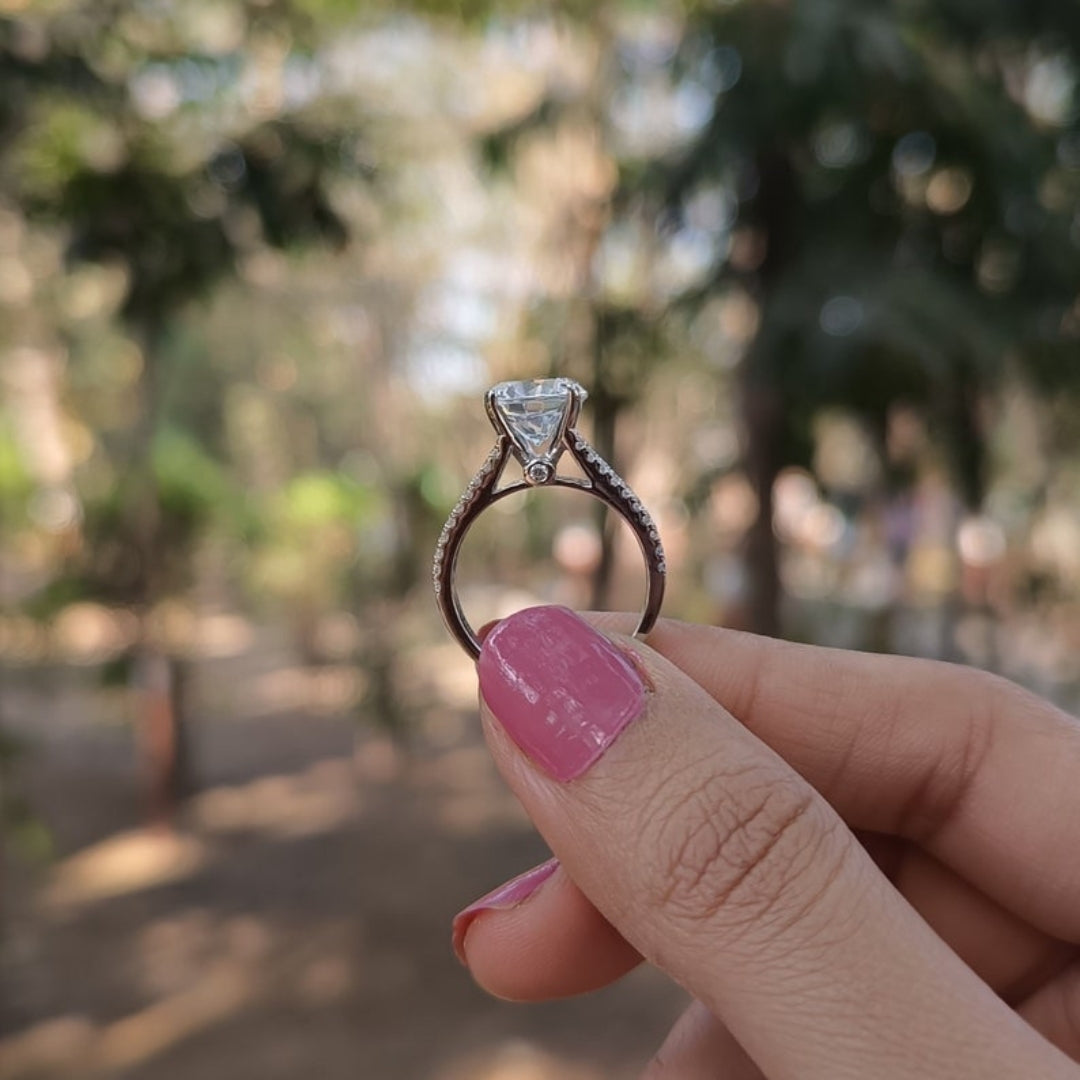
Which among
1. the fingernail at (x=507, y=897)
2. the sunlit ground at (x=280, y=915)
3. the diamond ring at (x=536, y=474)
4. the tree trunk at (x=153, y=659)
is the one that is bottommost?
the sunlit ground at (x=280, y=915)

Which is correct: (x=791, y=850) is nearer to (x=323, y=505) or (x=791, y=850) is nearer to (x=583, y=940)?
(x=583, y=940)

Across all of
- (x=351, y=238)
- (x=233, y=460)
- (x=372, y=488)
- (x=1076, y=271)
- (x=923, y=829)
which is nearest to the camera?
(x=923, y=829)

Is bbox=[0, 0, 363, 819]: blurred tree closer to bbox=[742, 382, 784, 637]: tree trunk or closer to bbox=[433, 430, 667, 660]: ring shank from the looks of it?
bbox=[742, 382, 784, 637]: tree trunk

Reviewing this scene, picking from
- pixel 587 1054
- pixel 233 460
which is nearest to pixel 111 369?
pixel 233 460

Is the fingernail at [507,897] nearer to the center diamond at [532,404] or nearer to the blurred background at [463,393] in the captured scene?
the center diamond at [532,404]

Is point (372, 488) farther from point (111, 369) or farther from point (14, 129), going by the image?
point (111, 369)

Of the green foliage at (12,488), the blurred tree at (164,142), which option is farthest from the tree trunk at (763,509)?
the green foliage at (12,488)
